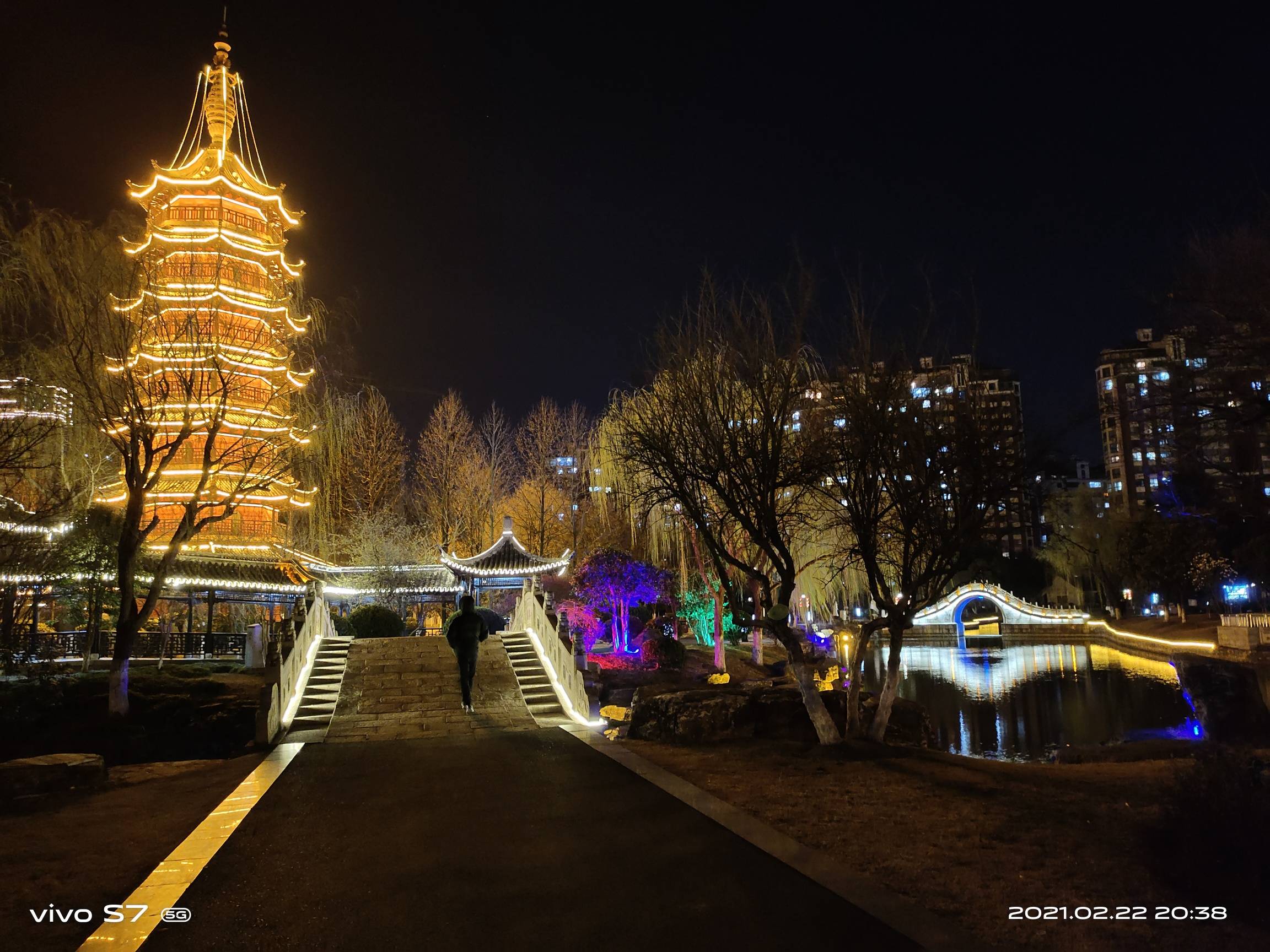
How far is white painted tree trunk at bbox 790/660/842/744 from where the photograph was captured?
9781 millimetres

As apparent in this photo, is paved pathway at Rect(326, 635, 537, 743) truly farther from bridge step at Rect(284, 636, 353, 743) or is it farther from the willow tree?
the willow tree

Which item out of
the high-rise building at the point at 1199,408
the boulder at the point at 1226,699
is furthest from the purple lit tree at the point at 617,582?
the boulder at the point at 1226,699

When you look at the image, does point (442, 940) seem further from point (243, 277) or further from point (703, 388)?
point (243, 277)

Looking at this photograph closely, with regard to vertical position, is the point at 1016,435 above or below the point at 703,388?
below

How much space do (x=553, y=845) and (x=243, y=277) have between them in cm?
3064

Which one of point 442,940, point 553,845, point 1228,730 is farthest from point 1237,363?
point 442,940

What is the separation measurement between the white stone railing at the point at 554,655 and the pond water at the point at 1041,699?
7.77m

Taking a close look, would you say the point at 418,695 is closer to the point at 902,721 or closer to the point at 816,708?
the point at 816,708

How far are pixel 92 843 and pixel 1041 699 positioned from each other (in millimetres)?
28015

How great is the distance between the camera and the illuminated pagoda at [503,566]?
1005 inches

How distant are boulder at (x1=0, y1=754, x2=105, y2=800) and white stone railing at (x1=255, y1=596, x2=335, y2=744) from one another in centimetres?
224

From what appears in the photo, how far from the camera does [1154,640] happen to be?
41469 mm

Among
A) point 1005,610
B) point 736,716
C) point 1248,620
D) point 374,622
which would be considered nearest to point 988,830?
point 736,716

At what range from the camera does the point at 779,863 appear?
5.19 metres
